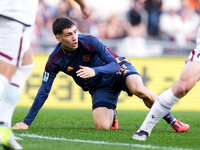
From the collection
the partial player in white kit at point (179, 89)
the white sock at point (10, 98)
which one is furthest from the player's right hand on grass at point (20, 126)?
the white sock at point (10, 98)

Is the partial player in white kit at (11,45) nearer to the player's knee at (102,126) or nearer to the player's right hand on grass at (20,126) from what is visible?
the player's right hand on grass at (20,126)

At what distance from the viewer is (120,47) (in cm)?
1204

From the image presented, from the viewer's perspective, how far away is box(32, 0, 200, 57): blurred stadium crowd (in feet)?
41.5

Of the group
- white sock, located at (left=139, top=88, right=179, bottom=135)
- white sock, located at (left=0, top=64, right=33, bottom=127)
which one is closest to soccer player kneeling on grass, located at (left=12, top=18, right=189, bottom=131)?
white sock, located at (left=139, top=88, right=179, bottom=135)

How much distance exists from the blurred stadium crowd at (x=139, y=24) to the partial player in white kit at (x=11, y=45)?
861cm

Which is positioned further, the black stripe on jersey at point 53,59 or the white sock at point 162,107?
the black stripe on jersey at point 53,59

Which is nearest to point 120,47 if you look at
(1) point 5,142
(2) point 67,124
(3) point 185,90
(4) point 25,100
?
(4) point 25,100

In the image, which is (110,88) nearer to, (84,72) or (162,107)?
(84,72)

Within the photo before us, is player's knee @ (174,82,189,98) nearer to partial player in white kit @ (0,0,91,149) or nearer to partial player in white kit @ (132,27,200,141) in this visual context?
partial player in white kit @ (132,27,200,141)

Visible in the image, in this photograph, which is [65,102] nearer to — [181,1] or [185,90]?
[181,1]

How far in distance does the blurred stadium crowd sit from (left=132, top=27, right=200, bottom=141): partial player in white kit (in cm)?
778

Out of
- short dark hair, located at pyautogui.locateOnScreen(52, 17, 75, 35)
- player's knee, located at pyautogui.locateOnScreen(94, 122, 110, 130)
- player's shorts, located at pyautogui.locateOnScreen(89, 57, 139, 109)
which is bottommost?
player's knee, located at pyautogui.locateOnScreen(94, 122, 110, 130)

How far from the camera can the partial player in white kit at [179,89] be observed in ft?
14.0

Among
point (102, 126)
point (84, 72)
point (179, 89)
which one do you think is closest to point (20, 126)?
point (102, 126)
